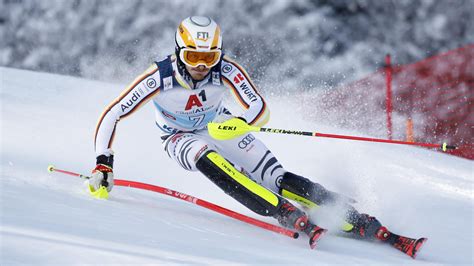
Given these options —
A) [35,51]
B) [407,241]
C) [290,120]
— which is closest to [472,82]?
[290,120]

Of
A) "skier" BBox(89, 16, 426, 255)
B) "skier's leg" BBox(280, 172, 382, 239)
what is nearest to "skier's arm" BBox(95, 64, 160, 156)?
"skier" BBox(89, 16, 426, 255)

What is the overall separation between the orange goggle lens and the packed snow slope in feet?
2.56

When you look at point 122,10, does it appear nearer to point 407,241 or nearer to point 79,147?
point 79,147

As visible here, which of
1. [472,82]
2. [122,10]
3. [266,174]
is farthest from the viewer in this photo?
[122,10]

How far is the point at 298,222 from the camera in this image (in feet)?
12.2

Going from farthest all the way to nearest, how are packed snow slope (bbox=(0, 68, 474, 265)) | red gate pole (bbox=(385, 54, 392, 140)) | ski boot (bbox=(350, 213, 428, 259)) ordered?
1. red gate pole (bbox=(385, 54, 392, 140))
2. ski boot (bbox=(350, 213, 428, 259))
3. packed snow slope (bbox=(0, 68, 474, 265))

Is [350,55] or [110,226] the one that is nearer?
[110,226]

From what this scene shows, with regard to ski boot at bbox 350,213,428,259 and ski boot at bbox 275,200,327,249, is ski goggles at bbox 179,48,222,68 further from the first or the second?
ski boot at bbox 350,213,428,259

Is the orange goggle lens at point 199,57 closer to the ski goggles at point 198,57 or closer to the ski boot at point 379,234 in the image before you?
the ski goggles at point 198,57

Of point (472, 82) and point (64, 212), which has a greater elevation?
point (472, 82)

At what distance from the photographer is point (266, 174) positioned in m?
4.30

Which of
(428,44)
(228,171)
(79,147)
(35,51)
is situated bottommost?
(228,171)

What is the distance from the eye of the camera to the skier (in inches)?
153

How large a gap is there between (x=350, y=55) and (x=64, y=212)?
1544cm
